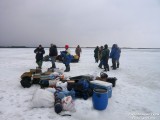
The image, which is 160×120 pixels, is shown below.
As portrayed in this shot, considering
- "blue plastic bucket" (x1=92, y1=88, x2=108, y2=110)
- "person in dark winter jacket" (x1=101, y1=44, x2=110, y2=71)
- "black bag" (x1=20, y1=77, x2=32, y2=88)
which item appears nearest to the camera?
"blue plastic bucket" (x1=92, y1=88, x2=108, y2=110)

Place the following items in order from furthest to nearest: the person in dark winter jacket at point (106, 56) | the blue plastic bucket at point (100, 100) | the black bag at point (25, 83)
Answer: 1. the person in dark winter jacket at point (106, 56)
2. the black bag at point (25, 83)
3. the blue plastic bucket at point (100, 100)

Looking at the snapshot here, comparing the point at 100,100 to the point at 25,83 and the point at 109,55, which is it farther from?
the point at 109,55

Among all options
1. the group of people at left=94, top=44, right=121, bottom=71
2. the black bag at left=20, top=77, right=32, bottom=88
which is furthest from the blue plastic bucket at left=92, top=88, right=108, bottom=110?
the group of people at left=94, top=44, right=121, bottom=71

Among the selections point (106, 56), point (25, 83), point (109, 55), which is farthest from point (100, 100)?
point (109, 55)

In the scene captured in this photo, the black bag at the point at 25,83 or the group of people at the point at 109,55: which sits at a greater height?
the group of people at the point at 109,55

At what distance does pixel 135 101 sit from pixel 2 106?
423 cm

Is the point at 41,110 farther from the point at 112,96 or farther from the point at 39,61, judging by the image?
the point at 39,61

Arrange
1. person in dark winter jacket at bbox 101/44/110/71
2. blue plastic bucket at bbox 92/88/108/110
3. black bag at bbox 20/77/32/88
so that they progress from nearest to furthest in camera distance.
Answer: blue plastic bucket at bbox 92/88/108/110 < black bag at bbox 20/77/32/88 < person in dark winter jacket at bbox 101/44/110/71

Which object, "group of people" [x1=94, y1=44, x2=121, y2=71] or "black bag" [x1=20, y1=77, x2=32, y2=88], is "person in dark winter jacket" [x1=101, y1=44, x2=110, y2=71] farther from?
"black bag" [x1=20, y1=77, x2=32, y2=88]

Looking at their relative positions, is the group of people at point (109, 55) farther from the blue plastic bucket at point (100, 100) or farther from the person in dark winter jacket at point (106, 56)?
the blue plastic bucket at point (100, 100)

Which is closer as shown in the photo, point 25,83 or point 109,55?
point 25,83

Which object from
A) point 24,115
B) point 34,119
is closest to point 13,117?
point 24,115

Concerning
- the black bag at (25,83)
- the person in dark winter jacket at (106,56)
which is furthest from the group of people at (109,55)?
the black bag at (25,83)

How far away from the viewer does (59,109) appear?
15.1 feet
